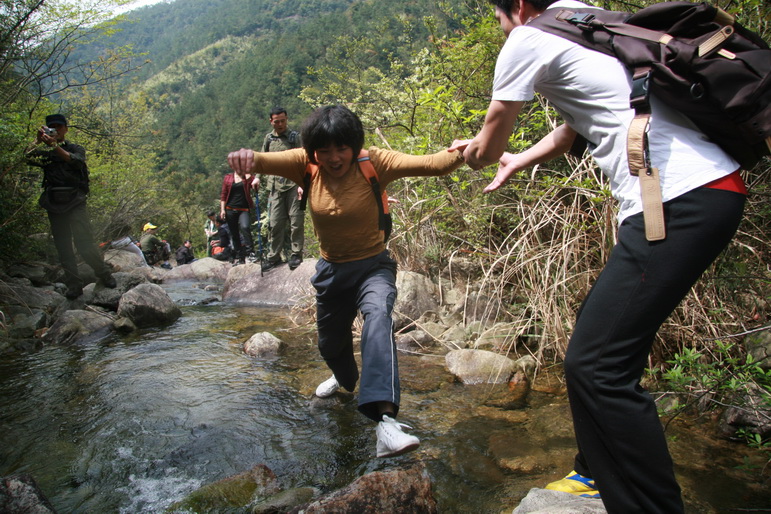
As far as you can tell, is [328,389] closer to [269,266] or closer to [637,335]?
[637,335]

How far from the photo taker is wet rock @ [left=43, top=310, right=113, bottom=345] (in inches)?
247

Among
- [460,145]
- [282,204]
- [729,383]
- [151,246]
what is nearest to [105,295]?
[282,204]

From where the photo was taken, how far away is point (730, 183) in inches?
60.4

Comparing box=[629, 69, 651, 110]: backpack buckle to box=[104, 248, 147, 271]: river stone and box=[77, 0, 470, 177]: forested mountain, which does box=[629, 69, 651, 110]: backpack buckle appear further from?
box=[77, 0, 470, 177]: forested mountain

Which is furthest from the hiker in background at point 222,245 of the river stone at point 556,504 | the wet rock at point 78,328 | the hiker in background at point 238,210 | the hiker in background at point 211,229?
the river stone at point 556,504

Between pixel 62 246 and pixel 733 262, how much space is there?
733 cm

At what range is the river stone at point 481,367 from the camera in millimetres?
4148

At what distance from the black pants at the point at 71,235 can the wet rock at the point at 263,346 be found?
10.4 ft

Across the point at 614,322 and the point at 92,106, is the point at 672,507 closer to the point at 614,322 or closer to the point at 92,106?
the point at 614,322

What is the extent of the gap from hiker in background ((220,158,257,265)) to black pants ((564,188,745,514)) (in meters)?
8.36

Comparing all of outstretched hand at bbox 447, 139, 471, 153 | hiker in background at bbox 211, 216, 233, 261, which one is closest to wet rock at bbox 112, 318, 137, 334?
outstretched hand at bbox 447, 139, 471, 153

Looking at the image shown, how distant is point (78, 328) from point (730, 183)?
699 centimetres

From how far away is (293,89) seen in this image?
70500 millimetres

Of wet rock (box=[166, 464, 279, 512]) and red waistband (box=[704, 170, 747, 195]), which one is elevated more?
red waistband (box=[704, 170, 747, 195])
